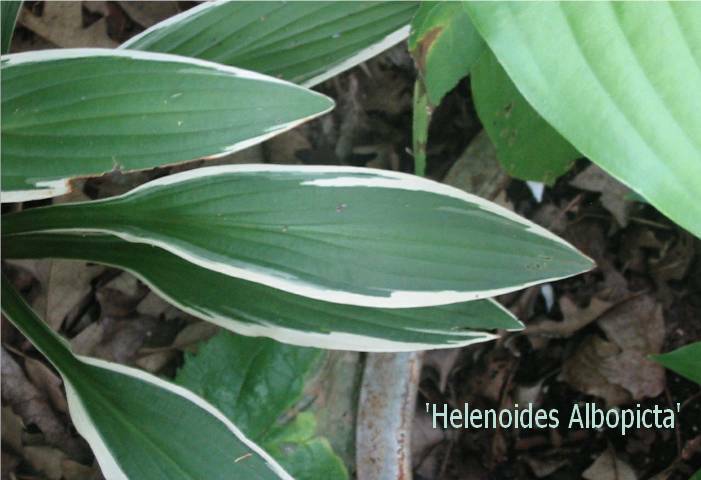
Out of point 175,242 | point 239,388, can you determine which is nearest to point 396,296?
point 175,242

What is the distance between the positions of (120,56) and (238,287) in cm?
28

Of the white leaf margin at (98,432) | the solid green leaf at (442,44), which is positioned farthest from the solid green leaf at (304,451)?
the solid green leaf at (442,44)

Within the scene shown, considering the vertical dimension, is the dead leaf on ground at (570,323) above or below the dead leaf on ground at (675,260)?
below

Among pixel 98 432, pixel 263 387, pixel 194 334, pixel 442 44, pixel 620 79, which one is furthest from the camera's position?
pixel 194 334

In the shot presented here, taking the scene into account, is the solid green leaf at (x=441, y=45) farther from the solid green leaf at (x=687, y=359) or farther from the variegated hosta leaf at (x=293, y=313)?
the solid green leaf at (x=687, y=359)

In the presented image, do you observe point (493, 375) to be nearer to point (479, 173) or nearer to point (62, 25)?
point (479, 173)

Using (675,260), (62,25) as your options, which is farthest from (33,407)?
(675,260)

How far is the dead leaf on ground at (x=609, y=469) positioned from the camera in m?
0.96

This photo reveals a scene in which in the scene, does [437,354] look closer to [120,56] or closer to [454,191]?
[454,191]

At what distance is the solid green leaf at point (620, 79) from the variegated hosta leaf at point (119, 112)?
0.29 meters

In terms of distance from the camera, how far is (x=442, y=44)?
0.63 metres

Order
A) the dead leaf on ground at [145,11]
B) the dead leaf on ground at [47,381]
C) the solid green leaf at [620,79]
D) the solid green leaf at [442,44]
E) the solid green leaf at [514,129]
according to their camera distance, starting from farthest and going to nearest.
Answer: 1. the dead leaf on ground at [145,11]
2. the dead leaf on ground at [47,381]
3. the solid green leaf at [514,129]
4. the solid green leaf at [442,44]
5. the solid green leaf at [620,79]

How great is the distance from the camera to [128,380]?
778 millimetres

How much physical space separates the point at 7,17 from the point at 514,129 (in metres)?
0.61
